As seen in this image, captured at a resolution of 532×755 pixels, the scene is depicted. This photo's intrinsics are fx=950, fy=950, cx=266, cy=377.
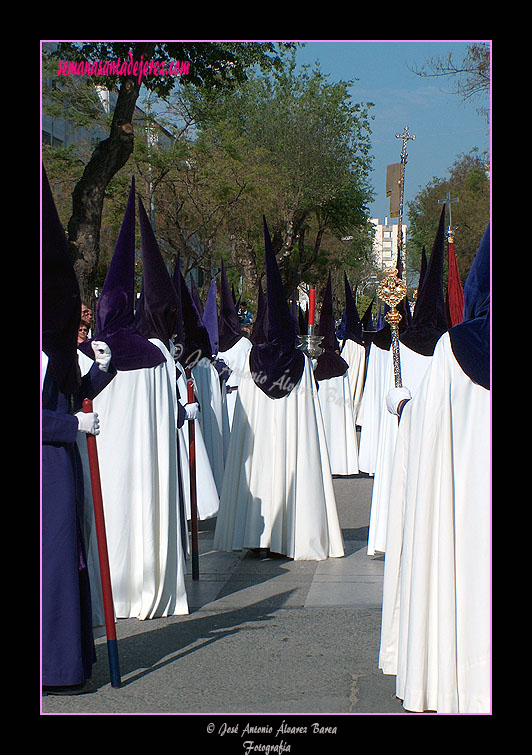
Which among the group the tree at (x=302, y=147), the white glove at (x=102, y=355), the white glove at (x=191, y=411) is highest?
the tree at (x=302, y=147)

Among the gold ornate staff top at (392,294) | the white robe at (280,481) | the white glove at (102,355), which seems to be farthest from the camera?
the white robe at (280,481)

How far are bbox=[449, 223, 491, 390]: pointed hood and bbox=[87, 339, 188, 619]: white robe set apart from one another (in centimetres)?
319

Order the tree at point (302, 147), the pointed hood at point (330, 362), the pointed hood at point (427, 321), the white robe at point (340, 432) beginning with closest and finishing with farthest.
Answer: the pointed hood at point (427, 321) < the pointed hood at point (330, 362) < the white robe at point (340, 432) < the tree at point (302, 147)

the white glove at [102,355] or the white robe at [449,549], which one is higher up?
the white glove at [102,355]

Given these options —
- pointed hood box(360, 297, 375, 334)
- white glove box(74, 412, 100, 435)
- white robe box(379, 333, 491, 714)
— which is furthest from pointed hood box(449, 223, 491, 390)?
pointed hood box(360, 297, 375, 334)

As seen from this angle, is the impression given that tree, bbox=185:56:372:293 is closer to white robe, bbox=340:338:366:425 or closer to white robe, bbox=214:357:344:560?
white robe, bbox=340:338:366:425

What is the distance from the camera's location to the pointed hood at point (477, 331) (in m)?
3.93

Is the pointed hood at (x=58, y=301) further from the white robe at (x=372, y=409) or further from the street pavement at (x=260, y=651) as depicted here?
the white robe at (x=372, y=409)

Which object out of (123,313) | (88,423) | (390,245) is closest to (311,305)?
(123,313)

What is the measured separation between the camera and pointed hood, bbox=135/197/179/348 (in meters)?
7.11

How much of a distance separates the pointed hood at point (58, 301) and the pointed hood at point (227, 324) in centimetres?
864

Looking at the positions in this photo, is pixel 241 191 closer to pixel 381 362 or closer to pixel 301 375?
pixel 381 362

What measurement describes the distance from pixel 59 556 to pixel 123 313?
212 centimetres

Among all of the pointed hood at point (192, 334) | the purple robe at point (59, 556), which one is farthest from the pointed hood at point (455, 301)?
the purple robe at point (59, 556)
